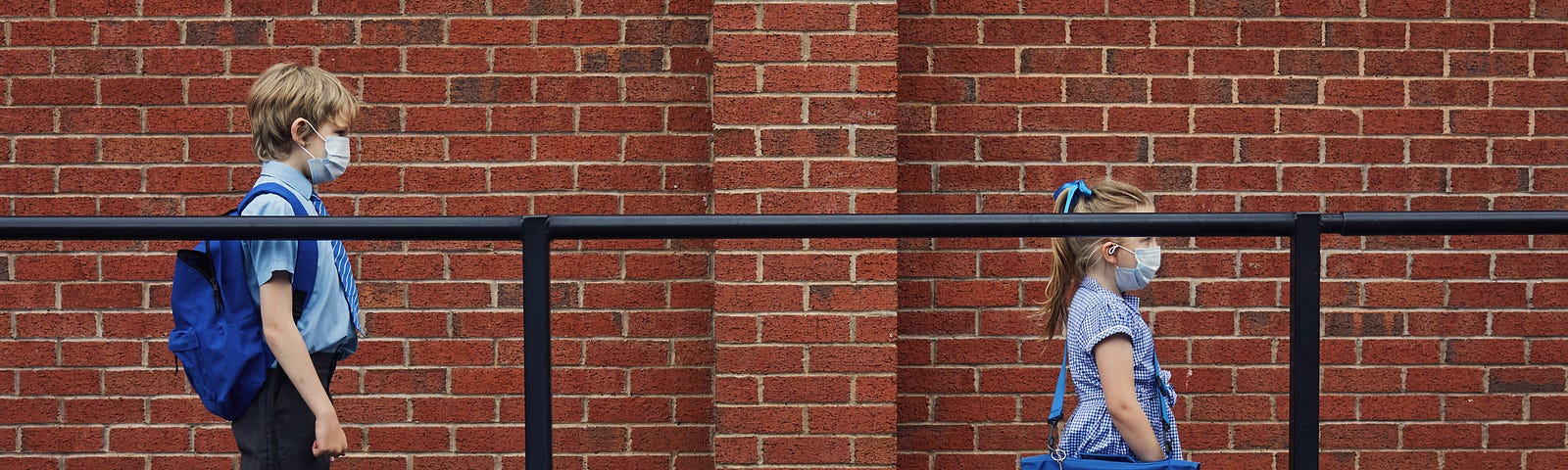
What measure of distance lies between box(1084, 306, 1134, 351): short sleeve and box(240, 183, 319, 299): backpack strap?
1283 millimetres

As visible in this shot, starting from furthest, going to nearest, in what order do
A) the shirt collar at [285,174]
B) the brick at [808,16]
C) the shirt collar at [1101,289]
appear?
the brick at [808,16], the shirt collar at [1101,289], the shirt collar at [285,174]

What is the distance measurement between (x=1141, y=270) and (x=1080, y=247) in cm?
11

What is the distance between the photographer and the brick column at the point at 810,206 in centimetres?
322

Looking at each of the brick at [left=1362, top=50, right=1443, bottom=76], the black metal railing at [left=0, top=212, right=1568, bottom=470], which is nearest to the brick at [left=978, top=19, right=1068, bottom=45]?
the brick at [left=1362, top=50, right=1443, bottom=76]

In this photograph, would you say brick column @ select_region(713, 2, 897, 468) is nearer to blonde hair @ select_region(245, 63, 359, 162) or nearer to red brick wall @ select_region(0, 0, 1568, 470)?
red brick wall @ select_region(0, 0, 1568, 470)

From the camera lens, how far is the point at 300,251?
7.01 feet

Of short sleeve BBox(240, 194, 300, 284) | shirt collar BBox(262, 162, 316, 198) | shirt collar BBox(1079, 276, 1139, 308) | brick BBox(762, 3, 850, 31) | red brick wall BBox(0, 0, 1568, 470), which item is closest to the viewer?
short sleeve BBox(240, 194, 300, 284)

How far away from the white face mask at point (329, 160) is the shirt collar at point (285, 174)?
0.03 meters

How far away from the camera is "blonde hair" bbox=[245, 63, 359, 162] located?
2230 mm

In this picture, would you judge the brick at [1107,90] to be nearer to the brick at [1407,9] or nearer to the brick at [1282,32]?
the brick at [1282,32]

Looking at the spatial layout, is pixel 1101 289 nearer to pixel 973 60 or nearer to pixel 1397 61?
pixel 973 60

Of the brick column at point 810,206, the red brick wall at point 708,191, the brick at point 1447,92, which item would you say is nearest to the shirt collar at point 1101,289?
the brick column at point 810,206

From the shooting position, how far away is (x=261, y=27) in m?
3.43

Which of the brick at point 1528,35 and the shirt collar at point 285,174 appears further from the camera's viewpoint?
the brick at point 1528,35
